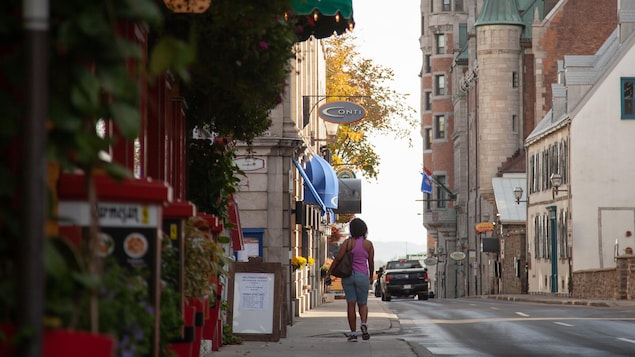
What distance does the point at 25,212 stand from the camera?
13.7 feet

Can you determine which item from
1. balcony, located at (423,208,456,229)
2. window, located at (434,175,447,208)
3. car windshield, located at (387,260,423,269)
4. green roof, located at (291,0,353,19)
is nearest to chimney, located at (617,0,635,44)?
car windshield, located at (387,260,423,269)

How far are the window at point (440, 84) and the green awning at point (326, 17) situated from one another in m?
91.6

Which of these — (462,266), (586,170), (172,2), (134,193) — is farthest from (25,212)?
(462,266)

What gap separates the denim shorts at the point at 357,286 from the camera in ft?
61.8

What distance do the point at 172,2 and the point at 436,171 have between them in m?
95.7

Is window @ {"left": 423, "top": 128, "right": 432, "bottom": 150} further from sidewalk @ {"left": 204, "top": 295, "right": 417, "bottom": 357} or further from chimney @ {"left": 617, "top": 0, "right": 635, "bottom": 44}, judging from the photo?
sidewalk @ {"left": 204, "top": 295, "right": 417, "bottom": 357}

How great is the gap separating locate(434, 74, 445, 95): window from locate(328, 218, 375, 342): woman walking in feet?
293

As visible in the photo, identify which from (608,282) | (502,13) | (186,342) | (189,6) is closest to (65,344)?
(186,342)

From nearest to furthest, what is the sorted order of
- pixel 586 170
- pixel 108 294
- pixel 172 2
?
pixel 108 294 → pixel 172 2 → pixel 586 170

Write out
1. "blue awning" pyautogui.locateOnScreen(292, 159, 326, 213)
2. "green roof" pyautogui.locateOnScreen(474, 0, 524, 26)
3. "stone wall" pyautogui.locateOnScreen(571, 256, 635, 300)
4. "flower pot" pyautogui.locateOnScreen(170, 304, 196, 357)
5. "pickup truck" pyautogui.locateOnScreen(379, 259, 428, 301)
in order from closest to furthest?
"flower pot" pyautogui.locateOnScreen(170, 304, 196, 357) < "blue awning" pyautogui.locateOnScreen(292, 159, 326, 213) < "stone wall" pyautogui.locateOnScreen(571, 256, 635, 300) < "pickup truck" pyautogui.locateOnScreen(379, 259, 428, 301) < "green roof" pyautogui.locateOnScreen(474, 0, 524, 26)

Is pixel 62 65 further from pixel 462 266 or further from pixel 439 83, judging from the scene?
pixel 439 83

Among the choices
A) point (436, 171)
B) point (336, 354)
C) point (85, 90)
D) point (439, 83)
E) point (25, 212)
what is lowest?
point (336, 354)

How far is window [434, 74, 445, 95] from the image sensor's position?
4250 inches

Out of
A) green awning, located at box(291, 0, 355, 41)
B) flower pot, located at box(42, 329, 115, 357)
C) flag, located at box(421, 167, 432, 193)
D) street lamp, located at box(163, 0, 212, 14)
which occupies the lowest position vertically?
flower pot, located at box(42, 329, 115, 357)
